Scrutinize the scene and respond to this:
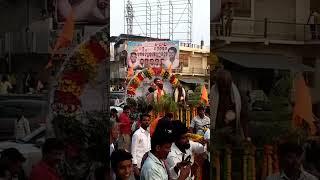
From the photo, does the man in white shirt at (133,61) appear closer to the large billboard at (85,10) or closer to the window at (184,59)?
the window at (184,59)

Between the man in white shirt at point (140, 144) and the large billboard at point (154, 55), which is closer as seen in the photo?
the man in white shirt at point (140, 144)

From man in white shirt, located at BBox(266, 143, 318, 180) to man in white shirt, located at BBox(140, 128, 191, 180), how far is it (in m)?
0.74

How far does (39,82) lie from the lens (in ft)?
10.3

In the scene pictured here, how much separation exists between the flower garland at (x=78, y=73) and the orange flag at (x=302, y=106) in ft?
4.30

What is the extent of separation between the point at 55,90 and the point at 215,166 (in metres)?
1.15

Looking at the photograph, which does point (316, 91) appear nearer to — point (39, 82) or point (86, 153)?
point (86, 153)

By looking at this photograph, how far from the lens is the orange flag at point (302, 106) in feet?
10.8

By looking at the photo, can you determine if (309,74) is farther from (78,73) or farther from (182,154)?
(78,73)

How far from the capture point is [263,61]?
Result: 3242 mm

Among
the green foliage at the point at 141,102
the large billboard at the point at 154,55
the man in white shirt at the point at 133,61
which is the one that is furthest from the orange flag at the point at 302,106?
the man in white shirt at the point at 133,61

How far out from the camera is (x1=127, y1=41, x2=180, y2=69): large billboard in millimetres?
13841

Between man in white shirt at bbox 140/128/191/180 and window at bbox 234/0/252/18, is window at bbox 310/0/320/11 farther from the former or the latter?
man in white shirt at bbox 140/128/191/180

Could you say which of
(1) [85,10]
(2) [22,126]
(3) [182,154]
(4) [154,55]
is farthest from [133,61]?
(2) [22,126]

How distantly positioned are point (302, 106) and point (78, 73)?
59.9 inches
